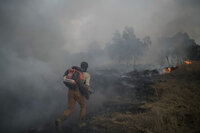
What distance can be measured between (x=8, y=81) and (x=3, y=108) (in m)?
1.20

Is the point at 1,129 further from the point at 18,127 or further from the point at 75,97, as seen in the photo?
the point at 75,97

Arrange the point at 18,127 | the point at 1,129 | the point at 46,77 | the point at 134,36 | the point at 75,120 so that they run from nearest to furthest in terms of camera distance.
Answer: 1. the point at 1,129
2. the point at 18,127
3. the point at 75,120
4. the point at 46,77
5. the point at 134,36

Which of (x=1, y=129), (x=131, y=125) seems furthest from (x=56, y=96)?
(x=131, y=125)

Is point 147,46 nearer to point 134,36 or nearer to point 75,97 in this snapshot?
point 134,36

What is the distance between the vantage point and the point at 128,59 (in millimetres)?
40062

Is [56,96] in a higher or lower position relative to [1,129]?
higher

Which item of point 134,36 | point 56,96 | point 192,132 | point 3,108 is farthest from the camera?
point 134,36

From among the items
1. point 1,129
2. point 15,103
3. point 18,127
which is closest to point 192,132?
point 18,127

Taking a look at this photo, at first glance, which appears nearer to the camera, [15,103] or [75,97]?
[75,97]

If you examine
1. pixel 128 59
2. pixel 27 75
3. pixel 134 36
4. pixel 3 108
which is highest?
pixel 134 36

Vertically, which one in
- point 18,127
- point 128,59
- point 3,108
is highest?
point 128,59

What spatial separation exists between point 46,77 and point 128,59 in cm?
3694

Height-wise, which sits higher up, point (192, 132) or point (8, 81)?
point (8, 81)

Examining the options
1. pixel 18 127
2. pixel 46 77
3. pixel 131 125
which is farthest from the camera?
pixel 46 77
